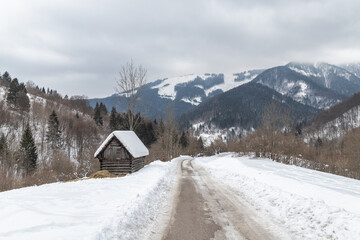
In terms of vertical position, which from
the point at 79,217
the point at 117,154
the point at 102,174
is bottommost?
Result: the point at 102,174

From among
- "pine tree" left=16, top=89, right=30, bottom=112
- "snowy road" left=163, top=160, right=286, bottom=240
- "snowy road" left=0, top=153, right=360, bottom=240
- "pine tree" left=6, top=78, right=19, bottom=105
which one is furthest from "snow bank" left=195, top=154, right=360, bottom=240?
"pine tree" left=6, top=78, right=19, bottom=105

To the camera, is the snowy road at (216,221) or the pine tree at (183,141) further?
the pine tree at (183,141)

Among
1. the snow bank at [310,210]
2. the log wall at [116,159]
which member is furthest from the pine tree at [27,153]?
the snow bank at [310,210]

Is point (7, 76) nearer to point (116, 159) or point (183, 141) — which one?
point (183, 141)

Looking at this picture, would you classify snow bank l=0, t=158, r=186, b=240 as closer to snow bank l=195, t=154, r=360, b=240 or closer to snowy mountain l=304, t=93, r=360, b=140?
snow bank l=195, t=154, r=360, b=240

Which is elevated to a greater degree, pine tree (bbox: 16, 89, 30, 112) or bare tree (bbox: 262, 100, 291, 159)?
pine tree (bbox: 16, 89, 30, 112)

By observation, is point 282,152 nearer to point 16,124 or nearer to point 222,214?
point 222,214

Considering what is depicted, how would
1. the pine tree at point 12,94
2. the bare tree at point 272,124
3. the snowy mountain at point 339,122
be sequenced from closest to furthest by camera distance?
the bare tree at point 272,124 → the pine tree at point 12,94 → the snowy mountain at point 339,122

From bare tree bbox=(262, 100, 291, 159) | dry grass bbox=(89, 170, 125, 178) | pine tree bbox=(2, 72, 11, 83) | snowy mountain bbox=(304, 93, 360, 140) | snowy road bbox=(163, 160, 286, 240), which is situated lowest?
dry grass bbox=(89, 170, 125, 178)

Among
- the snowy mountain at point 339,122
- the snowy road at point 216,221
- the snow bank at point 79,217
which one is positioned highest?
the snowy mountain at point 339,122

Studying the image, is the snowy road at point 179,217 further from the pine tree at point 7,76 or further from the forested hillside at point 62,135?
the pine tree at point 7,76

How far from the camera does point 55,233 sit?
515 cm

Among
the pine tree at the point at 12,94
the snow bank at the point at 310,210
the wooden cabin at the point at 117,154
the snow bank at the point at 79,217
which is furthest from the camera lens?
the pine tree at the point at 12,94

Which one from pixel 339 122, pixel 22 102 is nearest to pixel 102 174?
pixel 22 102
